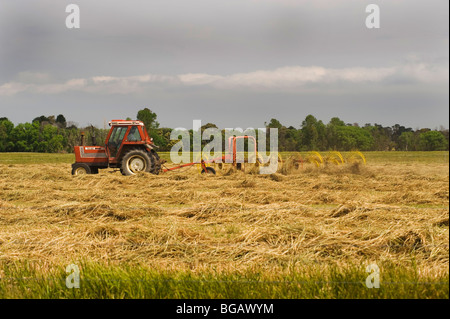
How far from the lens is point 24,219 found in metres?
6.15

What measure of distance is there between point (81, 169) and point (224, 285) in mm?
12679

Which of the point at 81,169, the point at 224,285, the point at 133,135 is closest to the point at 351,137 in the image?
the point at 224,285

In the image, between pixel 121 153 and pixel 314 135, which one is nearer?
pixel 314 135

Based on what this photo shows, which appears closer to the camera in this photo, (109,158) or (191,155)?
(109,158)

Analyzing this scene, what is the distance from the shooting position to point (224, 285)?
109 inches

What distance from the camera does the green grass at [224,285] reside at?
2.59m

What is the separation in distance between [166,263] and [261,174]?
11434mm

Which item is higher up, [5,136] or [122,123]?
[122,123]

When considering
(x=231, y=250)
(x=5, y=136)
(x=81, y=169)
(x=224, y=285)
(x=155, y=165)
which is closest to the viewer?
(x=224, y=285)

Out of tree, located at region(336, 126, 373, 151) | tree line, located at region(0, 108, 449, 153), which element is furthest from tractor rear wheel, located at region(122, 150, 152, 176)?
tree, located at region(336, 126, 373, 151)

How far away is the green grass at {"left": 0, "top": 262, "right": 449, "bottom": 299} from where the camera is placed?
259cm

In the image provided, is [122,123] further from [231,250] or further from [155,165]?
[231,250]

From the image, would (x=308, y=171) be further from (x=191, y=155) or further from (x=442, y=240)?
(x=442, y=240)
